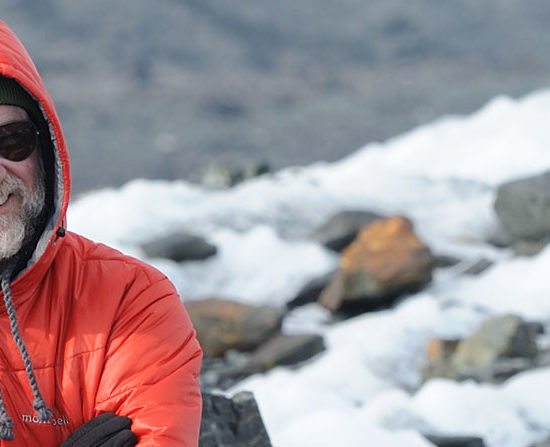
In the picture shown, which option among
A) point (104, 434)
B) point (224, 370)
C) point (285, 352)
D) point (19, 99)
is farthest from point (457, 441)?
point (19, 99)

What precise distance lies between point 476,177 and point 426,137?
7.32 ft

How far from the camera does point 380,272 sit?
285 inches

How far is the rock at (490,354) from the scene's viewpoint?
228 inches

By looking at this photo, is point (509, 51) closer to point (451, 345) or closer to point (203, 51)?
point (203, 51)

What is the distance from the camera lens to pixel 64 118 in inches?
667

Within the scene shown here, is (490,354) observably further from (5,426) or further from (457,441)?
(5,426)

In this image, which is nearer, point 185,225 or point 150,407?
point 150,407

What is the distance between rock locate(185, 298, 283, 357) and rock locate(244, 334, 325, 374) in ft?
0.38

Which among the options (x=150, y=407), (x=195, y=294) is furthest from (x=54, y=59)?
(x=150, y=407)

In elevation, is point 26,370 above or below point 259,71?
below

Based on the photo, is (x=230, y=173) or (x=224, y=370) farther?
(x=230, y=173)

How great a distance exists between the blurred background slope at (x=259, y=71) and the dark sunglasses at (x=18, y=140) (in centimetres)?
1182

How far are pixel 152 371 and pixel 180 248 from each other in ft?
17.2

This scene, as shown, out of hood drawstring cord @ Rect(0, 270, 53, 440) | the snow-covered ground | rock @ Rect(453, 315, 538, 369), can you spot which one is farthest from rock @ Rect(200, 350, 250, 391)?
hood drawstring cord @ Rect(0, 270, 53, 440)
